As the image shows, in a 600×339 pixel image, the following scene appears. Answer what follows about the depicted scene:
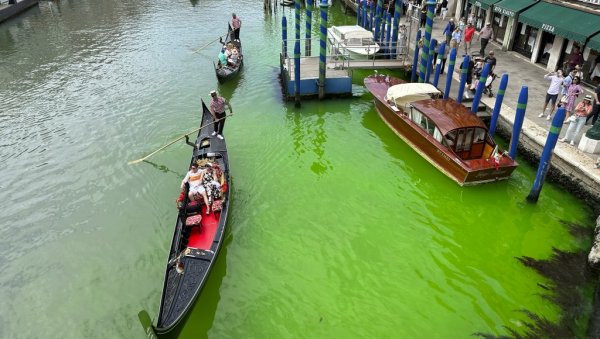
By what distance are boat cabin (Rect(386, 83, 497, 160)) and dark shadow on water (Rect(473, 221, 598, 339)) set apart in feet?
10.8

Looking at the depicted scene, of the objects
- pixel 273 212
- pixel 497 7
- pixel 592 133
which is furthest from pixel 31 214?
pixel 497 7

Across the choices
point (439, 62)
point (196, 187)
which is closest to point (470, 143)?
point (439, 62)

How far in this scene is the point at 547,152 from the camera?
32.6 feet

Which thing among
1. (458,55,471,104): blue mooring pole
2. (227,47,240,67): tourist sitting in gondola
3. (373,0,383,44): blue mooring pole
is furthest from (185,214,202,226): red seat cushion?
(373,0,383,44): blue mooring pole

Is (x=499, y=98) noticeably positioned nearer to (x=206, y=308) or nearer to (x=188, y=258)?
(x=188, y=258)

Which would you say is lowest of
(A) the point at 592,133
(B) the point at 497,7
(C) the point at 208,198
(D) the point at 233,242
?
(D) the point at 233,242

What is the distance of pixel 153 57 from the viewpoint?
22.8 meters

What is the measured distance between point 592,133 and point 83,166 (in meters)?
15.0

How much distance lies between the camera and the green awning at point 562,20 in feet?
46.6

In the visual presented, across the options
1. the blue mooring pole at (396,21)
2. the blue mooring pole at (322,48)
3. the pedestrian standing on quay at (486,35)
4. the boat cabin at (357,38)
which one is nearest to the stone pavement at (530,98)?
the pedestrian standing on quay at (486,35)

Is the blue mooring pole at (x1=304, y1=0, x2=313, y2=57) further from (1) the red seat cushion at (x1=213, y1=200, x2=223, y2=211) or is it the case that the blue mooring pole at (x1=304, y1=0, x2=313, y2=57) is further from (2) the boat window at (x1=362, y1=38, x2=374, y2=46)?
(1) the red seat cushion at (x1=213, y1=200, x2=223, y2=211)

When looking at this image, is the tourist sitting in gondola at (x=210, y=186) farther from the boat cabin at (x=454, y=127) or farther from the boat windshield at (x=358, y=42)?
the boat windshield at (x=358, y=42)

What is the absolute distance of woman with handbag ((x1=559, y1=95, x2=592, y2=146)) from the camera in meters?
11.1

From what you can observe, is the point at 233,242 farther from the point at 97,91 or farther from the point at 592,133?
the point at 97,91
